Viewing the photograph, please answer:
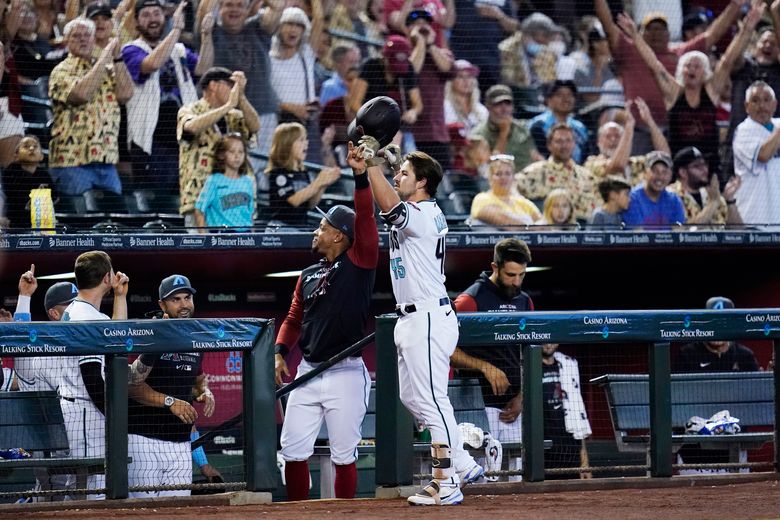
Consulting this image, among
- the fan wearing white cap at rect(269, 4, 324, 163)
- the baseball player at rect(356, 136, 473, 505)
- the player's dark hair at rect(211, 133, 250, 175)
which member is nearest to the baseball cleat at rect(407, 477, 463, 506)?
the baseball player at rect(356, 136, 473, 505)

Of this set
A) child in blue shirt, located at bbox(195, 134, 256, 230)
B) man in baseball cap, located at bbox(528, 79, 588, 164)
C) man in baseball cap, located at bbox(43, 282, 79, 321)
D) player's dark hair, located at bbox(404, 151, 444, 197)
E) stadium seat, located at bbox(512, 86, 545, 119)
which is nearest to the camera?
player's dark hair, located at bbox(404, 151, 444, 197)

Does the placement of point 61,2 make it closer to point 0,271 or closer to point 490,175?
point 0,271

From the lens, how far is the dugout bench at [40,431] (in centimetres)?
553

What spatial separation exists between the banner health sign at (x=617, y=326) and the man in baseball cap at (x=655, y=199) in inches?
122

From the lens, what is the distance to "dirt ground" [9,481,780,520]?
5012 millimetres

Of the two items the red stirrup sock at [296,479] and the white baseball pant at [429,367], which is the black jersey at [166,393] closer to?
the red stirrup sock at [296,479]

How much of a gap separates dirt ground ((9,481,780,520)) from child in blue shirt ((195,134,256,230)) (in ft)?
10.6

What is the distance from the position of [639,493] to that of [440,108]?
480 cm

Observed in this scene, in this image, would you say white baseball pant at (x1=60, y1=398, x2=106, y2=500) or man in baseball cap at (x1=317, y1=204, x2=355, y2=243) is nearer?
white baseball pant at (x1=60, y1=398, x2=106, y2=500)

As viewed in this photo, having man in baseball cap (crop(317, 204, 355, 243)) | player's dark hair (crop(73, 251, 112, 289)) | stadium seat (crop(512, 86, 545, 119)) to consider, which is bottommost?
player's dark hair (crop(73, 251, 112, 289))

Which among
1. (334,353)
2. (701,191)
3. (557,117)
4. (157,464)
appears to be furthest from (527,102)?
(157,464)

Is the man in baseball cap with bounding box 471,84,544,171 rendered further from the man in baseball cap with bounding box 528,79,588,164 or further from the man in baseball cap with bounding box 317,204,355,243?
the man in baseball cap with bounding box 317,204,355,243

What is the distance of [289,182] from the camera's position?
348 inches

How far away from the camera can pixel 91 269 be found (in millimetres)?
5969
